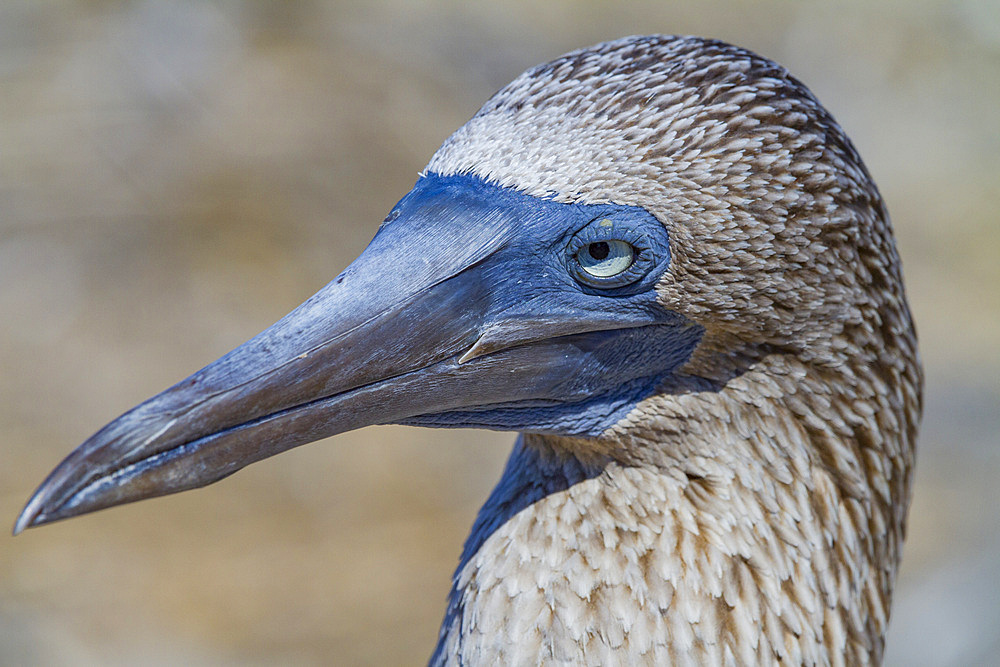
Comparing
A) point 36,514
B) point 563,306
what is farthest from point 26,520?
point 563,306

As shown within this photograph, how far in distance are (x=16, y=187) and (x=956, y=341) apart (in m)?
7.54

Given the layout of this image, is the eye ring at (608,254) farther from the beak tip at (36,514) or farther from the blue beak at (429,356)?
the beak tip at (36,514)

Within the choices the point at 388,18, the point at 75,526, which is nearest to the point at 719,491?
the point at 75,526

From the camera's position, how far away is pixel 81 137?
7.67m

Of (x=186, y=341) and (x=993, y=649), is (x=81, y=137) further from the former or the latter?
(x=993, y=649)

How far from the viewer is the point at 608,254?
6.57ft

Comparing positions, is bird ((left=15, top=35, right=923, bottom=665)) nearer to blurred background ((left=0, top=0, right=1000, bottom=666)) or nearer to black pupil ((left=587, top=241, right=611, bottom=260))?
black pupil ((left=587, top=241, right=611, bottom=260))

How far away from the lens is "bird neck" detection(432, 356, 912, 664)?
2.13 m

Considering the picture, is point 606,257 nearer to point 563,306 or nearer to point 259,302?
point 563,306

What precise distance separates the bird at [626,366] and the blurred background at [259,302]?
12.7 ft

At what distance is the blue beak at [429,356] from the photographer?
179 centimetres

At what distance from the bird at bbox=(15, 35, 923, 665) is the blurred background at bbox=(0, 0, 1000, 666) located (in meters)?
3.87

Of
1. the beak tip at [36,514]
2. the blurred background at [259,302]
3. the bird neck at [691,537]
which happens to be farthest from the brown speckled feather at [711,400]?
the blurred background at [259,302]

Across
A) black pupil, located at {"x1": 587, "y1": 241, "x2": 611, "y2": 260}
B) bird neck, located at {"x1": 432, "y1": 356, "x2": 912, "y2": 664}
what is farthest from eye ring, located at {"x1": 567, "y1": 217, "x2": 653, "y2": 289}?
bird neck, located at {"x1": 432, "y1": 356, "x2": 912, "y2": 664}
